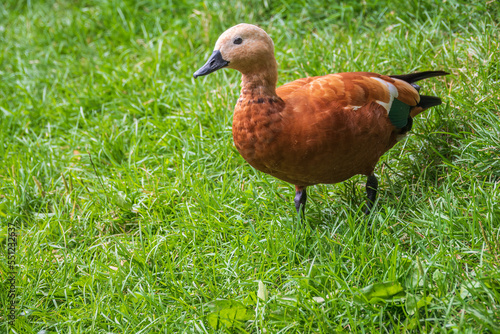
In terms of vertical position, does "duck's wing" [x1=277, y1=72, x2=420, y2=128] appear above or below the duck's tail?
above

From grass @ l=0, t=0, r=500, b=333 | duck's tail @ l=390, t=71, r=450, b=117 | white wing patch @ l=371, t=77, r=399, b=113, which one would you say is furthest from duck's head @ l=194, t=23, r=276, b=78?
duck's tail @ l=390, t=71, r=450, b=117

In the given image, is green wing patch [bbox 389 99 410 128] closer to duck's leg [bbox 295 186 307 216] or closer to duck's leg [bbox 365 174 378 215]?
duck's leg [bbox 365 174 378 215]


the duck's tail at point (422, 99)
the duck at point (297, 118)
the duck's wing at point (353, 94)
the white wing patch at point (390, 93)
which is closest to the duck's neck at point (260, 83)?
the duck at point (297, 118)

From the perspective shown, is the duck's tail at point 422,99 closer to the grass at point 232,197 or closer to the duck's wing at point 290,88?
the grass at point 232,197

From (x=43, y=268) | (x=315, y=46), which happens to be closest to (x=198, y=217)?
(x=43, y=268)

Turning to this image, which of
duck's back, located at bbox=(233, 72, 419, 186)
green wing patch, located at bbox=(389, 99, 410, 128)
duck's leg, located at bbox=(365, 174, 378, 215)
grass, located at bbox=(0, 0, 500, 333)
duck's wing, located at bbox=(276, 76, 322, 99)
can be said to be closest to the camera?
grass, located at bbox=(0, 0, 500, 333)

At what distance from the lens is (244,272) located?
2.69 m

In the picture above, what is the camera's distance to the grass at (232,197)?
2365mm

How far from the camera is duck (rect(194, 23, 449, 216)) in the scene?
2.48 m

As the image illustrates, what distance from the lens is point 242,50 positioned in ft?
8.20

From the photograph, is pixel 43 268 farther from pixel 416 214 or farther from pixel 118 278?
pixel 416 214

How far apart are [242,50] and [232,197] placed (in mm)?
1078

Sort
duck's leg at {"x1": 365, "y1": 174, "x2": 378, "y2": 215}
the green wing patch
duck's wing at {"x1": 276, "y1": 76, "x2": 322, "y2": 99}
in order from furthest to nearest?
duck's leg at {"x1": 365, "y1": 174, "x2": 378, "y2": 215} < the green wing patch < duck's wing at {"x1": 276, "y1": 76, "x2": 322, "y2": 99}

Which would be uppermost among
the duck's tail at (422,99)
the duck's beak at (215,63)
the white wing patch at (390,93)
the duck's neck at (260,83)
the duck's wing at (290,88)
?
the duck's beak at (215,63)
